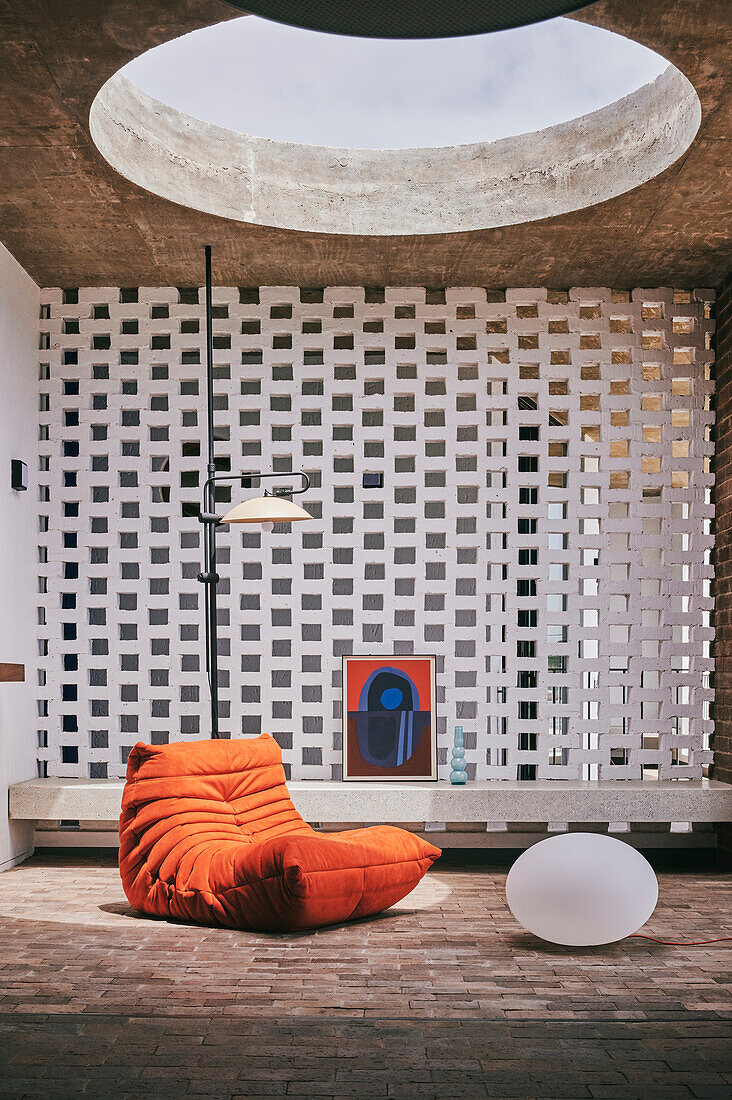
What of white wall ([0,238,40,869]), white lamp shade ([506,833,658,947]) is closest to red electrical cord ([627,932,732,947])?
white lamp shade ([506,833,658,947])

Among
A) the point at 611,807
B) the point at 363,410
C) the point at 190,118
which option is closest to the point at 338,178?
the point at 190,118

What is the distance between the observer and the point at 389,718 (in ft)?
18.9

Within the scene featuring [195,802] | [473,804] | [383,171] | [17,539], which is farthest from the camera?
[17,539]

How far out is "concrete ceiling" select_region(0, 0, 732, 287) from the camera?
11.3 feet

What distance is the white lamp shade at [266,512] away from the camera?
4766 mm

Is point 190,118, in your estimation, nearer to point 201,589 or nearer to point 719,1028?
point 201,589

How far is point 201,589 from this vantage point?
594 centimetres

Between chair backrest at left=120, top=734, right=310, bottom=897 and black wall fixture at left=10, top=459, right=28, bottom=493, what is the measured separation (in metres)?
1.91

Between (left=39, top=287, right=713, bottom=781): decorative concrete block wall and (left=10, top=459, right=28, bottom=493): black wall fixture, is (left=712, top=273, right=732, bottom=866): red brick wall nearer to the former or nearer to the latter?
(left=39, top=287, right=713, bottom=781): decorative concrete block wall

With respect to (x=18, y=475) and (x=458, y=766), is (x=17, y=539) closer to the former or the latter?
(x=18, y=475)

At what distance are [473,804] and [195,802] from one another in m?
1.66

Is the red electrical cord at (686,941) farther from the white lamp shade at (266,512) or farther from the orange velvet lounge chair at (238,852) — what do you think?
the white lamp shade at (266,512)

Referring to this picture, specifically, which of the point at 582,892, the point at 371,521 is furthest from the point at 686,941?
the point at 371,521

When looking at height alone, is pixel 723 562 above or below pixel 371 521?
below
